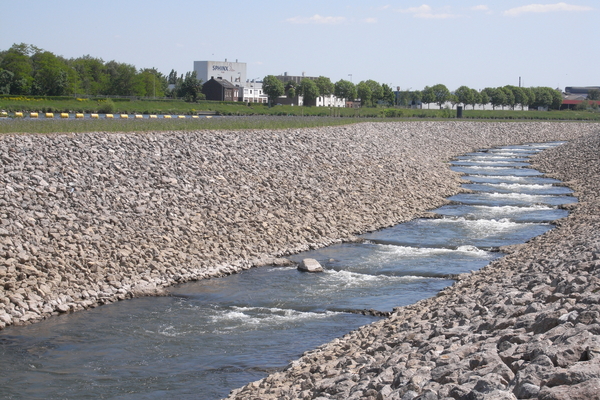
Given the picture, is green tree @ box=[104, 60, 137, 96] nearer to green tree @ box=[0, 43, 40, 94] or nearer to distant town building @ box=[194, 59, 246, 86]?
green tree @ box=[0, 43, 40, 94]

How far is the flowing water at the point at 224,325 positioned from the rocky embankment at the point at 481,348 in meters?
1.14

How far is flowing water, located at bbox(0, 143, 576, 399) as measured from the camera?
36.7ft

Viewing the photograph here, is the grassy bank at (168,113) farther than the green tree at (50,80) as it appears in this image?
No

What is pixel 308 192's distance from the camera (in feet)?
88.1

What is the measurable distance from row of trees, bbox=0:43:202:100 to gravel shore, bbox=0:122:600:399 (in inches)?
2513

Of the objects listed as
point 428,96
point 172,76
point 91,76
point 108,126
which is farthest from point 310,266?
point 172,76

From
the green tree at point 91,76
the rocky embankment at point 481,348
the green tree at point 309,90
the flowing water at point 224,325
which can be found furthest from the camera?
the green tree at point 309,90

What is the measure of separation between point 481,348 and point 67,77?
94.5 meters

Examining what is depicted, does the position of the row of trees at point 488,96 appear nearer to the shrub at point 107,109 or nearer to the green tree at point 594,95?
the green tree at point 594,95

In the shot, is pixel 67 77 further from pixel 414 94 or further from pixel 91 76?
pixel 414 94

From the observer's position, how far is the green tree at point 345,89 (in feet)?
421

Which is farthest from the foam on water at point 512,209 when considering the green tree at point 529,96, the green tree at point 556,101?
the green tree at point 556,101

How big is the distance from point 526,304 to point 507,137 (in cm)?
7341

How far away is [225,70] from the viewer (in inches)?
6422
